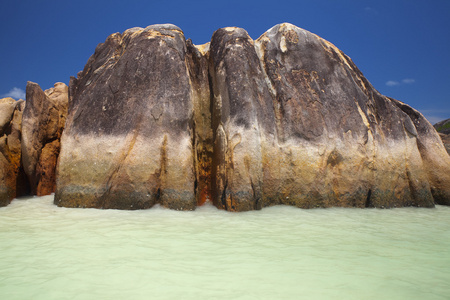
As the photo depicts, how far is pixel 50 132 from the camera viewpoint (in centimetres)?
641

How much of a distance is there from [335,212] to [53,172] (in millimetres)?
5089

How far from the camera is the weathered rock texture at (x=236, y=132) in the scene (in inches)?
203

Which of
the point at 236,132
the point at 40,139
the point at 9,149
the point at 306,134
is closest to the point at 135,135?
the point at 236,132

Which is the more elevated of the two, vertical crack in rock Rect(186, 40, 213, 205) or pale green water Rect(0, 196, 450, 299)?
vertical crack in rock Rect(186, 40, 213, 205)

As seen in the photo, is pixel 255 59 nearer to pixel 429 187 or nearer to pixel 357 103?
pixel 357 103

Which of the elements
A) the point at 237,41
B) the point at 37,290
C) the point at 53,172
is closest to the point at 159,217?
the point at 37,290

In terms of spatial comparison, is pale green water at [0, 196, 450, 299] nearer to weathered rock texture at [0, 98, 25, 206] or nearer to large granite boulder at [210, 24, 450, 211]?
large granite boulder at [210, 24, 450, 211]

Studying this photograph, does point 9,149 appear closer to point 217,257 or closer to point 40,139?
point 40,139

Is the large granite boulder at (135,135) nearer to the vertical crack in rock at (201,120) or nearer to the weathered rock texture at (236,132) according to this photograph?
the weathered rock texture at (236,132)

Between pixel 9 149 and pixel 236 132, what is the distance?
13.0 ft

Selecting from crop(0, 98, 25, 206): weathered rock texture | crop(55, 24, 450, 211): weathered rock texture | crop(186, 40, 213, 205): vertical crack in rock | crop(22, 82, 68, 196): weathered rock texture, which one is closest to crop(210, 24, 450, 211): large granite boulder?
crop(55, 24, 450, 211): weathered rock texture

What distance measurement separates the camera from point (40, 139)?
616cm

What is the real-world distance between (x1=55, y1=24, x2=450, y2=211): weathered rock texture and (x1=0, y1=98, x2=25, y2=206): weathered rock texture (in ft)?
3.08

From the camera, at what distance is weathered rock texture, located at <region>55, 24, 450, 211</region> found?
516 cm
